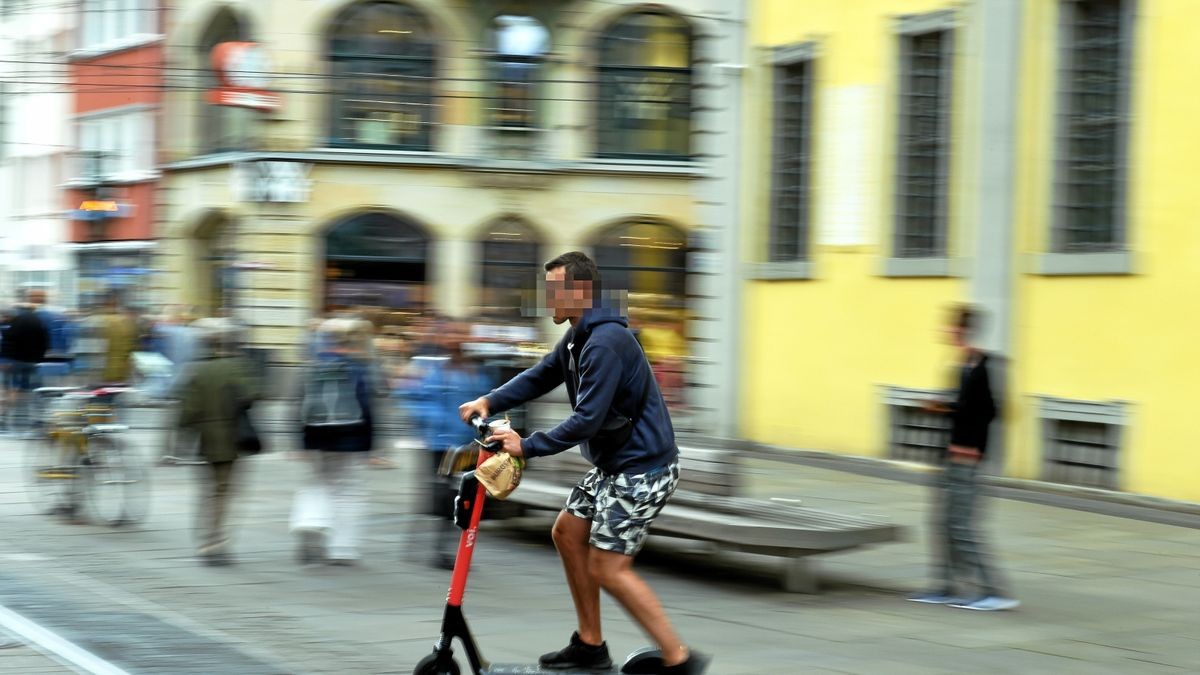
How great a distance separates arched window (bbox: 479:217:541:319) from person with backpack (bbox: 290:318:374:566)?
67.8ft

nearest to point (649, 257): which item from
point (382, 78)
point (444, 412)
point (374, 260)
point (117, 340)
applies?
point (374, 260)

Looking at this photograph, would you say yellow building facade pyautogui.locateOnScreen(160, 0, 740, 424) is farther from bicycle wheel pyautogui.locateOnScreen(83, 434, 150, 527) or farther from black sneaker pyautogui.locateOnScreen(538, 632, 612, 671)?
black sneaker pyautogui.locateOnScreen(538, 632, 612, 671)

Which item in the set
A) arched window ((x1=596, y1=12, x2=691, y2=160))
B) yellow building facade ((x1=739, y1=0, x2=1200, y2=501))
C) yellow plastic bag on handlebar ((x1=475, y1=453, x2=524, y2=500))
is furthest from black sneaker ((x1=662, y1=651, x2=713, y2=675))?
arched window ((x1=596, y1=12, x2=691, y2=160))

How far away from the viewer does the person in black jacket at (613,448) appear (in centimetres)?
630

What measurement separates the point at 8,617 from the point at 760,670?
3.76 m

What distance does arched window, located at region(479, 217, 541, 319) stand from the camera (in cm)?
3145

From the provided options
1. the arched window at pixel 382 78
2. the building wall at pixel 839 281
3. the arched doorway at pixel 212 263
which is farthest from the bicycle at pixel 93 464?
the arched doorway at pixel 212 263

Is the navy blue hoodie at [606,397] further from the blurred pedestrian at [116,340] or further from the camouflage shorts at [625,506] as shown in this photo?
the blurred pedestrian at [116,340]

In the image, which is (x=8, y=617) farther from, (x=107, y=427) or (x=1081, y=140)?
(x=1081, y=140)

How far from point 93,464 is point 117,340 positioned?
5322 mm

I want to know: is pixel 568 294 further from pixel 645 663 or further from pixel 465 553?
pixel 645 663

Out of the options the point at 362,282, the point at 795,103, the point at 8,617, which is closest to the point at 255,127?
the point at 362,282

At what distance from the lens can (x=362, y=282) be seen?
31.4m

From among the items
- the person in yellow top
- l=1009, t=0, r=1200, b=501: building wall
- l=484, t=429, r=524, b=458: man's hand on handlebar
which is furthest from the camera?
the person in yellow top
